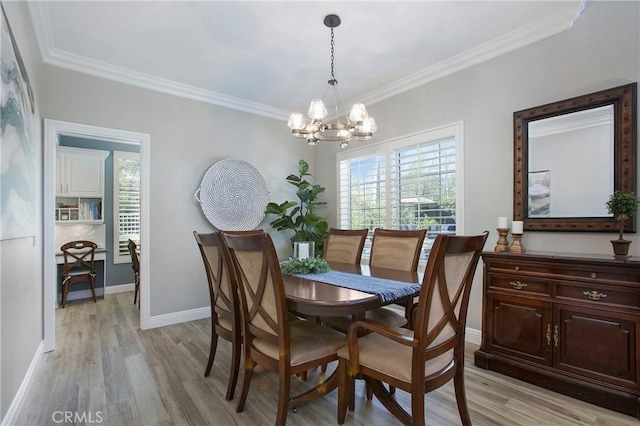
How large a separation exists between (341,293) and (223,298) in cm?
97

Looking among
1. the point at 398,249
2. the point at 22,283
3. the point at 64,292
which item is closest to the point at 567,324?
the point at 398,249

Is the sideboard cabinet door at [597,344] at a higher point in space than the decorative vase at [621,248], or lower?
lower

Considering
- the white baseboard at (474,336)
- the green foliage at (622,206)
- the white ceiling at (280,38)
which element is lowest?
the white baseboard at (474,336)

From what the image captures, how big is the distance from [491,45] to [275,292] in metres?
2.97

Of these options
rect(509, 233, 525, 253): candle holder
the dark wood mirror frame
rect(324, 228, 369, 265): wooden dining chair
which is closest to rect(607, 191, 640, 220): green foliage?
the dark wood mirror frame

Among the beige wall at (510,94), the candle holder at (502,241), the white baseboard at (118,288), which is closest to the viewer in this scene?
the beige wall at (510,94)

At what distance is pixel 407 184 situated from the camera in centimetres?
372

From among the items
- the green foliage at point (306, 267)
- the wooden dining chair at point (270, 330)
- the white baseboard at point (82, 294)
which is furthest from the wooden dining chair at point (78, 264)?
the wooden dining chair at point (270, 330)

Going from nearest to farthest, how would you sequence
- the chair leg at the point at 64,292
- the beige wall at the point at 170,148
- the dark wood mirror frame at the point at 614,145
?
the dark wood mirror frame at the point at 614,145, the beige wall at the point at 170,148, the chair leg at the point at 64,292

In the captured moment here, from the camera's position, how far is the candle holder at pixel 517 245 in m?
2.54

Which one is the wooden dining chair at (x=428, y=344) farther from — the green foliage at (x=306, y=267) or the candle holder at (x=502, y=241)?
the candle holder at (x=502, y=241)

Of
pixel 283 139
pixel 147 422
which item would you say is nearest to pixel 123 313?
pixel 147 422

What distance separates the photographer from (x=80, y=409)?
6.57ft

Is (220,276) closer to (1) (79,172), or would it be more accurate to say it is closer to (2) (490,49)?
(2) (490,49)
